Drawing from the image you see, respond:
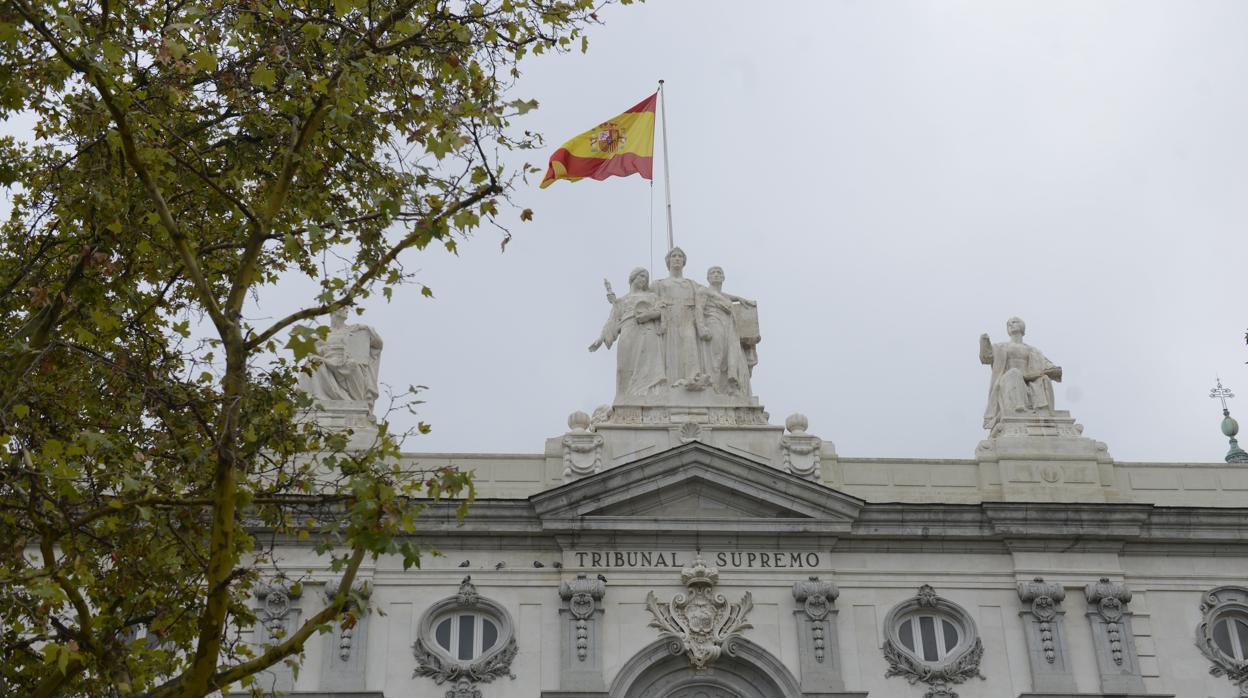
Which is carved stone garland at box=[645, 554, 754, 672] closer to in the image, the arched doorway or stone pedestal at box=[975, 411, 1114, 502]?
the arched doorway

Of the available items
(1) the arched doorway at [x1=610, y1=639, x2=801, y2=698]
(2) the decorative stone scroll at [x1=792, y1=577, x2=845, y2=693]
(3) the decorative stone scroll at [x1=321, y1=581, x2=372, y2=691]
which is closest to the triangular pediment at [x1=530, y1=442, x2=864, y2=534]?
(2) the decorative stone scroll at [x1=792, y1=577, x2=845, y2=693]

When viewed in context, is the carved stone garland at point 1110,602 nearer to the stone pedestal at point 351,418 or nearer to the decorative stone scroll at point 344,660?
the decorative stone scroll at point 344,660

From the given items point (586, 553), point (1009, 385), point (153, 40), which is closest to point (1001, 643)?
point (1009, 385)

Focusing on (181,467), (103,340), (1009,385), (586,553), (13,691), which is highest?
(1009,385)

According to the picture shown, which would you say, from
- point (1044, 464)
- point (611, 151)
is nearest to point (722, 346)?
point (611, 151)

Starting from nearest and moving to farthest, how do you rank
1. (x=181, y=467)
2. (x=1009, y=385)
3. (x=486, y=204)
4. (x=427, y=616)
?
(x=486, y=204) < (x=181, y=467) < (x=427, y=616) < (x=1009, y=385)

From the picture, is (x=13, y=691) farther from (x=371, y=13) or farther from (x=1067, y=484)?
(x=1067, y=484)

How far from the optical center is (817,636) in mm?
26094

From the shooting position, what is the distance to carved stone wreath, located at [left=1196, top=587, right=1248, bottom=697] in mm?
26344

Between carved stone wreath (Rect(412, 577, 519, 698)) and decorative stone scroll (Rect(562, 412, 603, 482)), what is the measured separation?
2564mm

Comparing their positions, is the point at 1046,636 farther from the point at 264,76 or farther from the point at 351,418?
the point at 264,76

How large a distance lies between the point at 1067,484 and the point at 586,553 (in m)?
8.40

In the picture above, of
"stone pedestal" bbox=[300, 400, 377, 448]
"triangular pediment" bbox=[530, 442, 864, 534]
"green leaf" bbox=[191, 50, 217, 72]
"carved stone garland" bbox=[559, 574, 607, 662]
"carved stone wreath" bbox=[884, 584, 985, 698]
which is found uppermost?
"stone pedestal" bbox=[300, 400, 377, 448]

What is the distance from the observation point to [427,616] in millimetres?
26172
